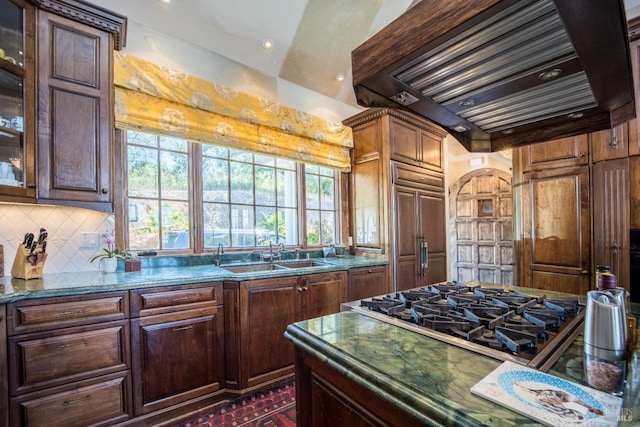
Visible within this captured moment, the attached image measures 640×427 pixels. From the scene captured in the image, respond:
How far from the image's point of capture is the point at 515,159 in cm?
291

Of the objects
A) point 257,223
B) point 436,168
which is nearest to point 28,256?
point 257,223

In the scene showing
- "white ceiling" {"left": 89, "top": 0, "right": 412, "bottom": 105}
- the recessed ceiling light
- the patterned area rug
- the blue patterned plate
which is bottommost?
the patterned area rug

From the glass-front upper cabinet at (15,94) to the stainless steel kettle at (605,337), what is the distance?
2730 millimetres

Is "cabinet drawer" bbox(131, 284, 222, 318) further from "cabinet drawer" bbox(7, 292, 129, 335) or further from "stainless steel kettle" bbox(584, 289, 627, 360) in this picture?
"stainless steel kettle" bbox(584, 289, 627, 360)

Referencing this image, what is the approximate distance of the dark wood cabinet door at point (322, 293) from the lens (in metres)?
2.50

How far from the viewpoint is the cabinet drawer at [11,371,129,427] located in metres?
1.52

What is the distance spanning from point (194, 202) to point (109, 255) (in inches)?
30.6

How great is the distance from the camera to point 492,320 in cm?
100

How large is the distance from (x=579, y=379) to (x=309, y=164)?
9.56 feet

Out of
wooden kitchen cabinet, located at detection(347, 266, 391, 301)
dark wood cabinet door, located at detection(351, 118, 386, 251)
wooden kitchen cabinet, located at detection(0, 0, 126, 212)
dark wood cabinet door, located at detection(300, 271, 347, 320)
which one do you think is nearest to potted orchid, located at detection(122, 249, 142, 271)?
wooden kitchen cabinet, located at detection(0, 0, 126, 212)

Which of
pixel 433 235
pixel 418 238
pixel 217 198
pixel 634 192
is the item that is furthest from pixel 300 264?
pixel 634 192

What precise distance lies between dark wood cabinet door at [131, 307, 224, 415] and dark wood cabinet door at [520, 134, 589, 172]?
3.13 meters

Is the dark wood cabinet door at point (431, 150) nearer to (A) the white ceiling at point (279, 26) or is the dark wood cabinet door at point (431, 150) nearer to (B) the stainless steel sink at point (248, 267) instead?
(A) the white ceiling at point (279, 26)

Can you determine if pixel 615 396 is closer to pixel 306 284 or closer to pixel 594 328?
pixel 594 328
